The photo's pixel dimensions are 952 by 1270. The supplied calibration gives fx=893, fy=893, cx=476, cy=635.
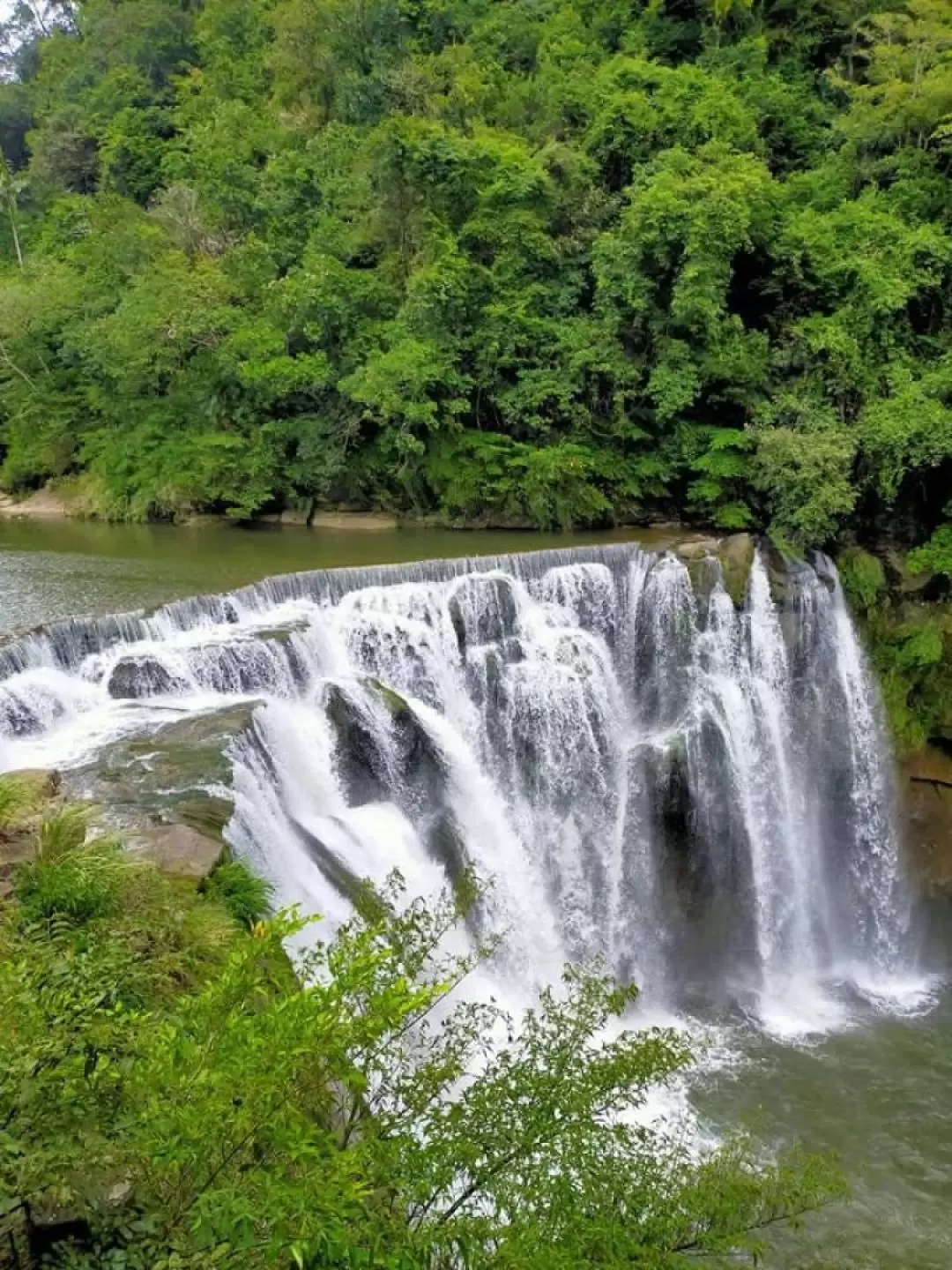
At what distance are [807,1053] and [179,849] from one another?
8.67 metres

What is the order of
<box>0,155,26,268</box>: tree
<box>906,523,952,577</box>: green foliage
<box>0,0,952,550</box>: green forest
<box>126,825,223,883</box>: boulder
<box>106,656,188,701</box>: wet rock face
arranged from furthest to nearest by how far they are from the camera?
<box>0,155,26,268</box>: tree → <box>0,0,952,550</box>: green forest → <box>906,523,952,577</box>: green foliage → <box>106,656,188,701</box>: wet rock face → <box>126,825,223,883</box>: boulder

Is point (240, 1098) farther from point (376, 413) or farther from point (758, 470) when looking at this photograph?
point (376, 413)

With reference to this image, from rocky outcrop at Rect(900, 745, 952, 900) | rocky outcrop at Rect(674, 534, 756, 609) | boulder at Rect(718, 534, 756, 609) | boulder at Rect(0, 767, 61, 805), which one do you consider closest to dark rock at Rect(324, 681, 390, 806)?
boulder at Rect(0, 767, 61, 805)

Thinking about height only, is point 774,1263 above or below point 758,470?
below

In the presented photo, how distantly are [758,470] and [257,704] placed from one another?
1079cm

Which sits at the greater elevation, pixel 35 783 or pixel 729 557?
pixel 729 557

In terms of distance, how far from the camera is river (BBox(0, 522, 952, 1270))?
29.9 feet

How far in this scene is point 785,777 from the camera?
1405 centimetres

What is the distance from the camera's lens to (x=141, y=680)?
36.8 feet

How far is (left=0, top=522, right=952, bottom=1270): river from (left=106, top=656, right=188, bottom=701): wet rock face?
5.11 feet

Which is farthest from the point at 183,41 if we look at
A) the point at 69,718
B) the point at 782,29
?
the point at 69,718

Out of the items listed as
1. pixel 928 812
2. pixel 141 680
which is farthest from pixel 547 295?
pixel 928 812

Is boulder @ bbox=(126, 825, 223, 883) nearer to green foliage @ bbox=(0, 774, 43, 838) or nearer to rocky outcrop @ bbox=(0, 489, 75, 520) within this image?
green foliage @ bbox=(0, 774, 43, 838)

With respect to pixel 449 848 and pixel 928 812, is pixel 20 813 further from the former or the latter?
pixel 928 812
